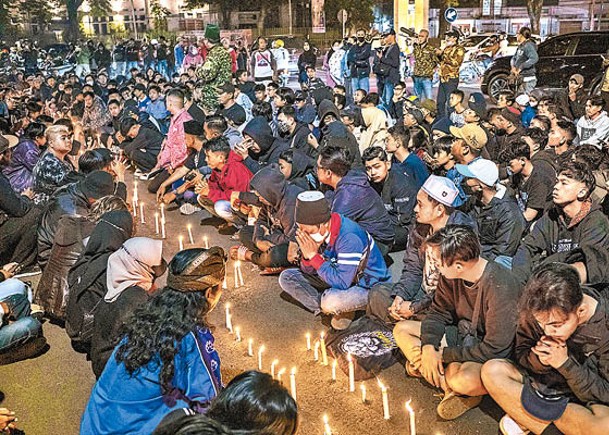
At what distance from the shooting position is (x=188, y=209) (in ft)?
29.1

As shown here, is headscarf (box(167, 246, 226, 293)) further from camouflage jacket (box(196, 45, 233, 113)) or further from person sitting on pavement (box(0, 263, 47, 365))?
camouflage jacket (box(196, 45, 233, 113))

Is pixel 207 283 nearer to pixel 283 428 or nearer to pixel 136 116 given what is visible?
pixel 283 428

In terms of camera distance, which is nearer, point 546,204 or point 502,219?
point 502,219

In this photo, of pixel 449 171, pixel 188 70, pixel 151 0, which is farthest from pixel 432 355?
pixel 151 0

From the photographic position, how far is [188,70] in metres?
19.0

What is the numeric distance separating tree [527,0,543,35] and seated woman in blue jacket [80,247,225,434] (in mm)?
38352

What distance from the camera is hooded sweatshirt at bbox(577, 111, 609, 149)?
8.54m

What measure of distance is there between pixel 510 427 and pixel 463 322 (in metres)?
0.76

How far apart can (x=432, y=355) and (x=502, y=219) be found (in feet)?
5.73

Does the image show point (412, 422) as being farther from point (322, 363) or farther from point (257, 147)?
point (257, 147)

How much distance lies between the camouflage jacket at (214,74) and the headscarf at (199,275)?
30.3ft

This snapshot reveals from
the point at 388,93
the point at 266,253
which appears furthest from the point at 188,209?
the point at 388,93

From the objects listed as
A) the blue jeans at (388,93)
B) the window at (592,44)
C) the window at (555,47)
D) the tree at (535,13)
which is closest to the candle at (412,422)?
the blue jeans at (388,93)

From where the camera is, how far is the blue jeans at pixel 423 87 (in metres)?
14.6
